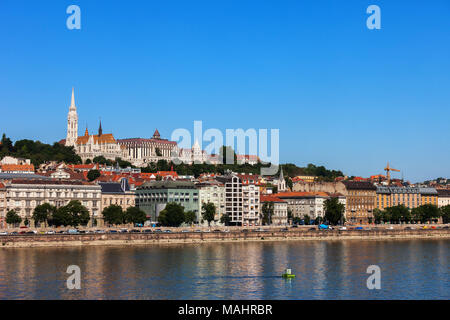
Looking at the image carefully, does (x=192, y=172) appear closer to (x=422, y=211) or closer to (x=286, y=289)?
(x=422, y=211)

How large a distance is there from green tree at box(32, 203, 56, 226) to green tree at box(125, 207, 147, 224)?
9244 millimetres

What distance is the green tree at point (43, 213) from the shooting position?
83319 millimetres

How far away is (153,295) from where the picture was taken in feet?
130

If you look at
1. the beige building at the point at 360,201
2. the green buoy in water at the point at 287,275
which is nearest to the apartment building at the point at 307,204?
the beige building at the point at 360,201

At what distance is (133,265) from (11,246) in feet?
66.6

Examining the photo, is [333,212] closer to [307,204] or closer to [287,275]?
[307,204]

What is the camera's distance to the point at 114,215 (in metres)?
88.8

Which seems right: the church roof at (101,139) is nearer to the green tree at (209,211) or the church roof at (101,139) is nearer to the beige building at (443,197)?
the beige building at (443,197)

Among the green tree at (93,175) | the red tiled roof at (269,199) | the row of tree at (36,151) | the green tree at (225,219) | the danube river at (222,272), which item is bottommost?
the danube river at (222,272)

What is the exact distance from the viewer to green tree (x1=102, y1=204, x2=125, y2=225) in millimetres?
88625

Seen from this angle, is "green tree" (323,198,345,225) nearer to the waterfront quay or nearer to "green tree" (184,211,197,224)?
the waterfront quay

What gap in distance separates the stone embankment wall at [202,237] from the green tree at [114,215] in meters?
11.5

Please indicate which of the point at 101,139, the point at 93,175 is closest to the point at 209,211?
the point at 93,175

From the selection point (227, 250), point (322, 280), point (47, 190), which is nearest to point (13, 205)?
point (47, 190)
